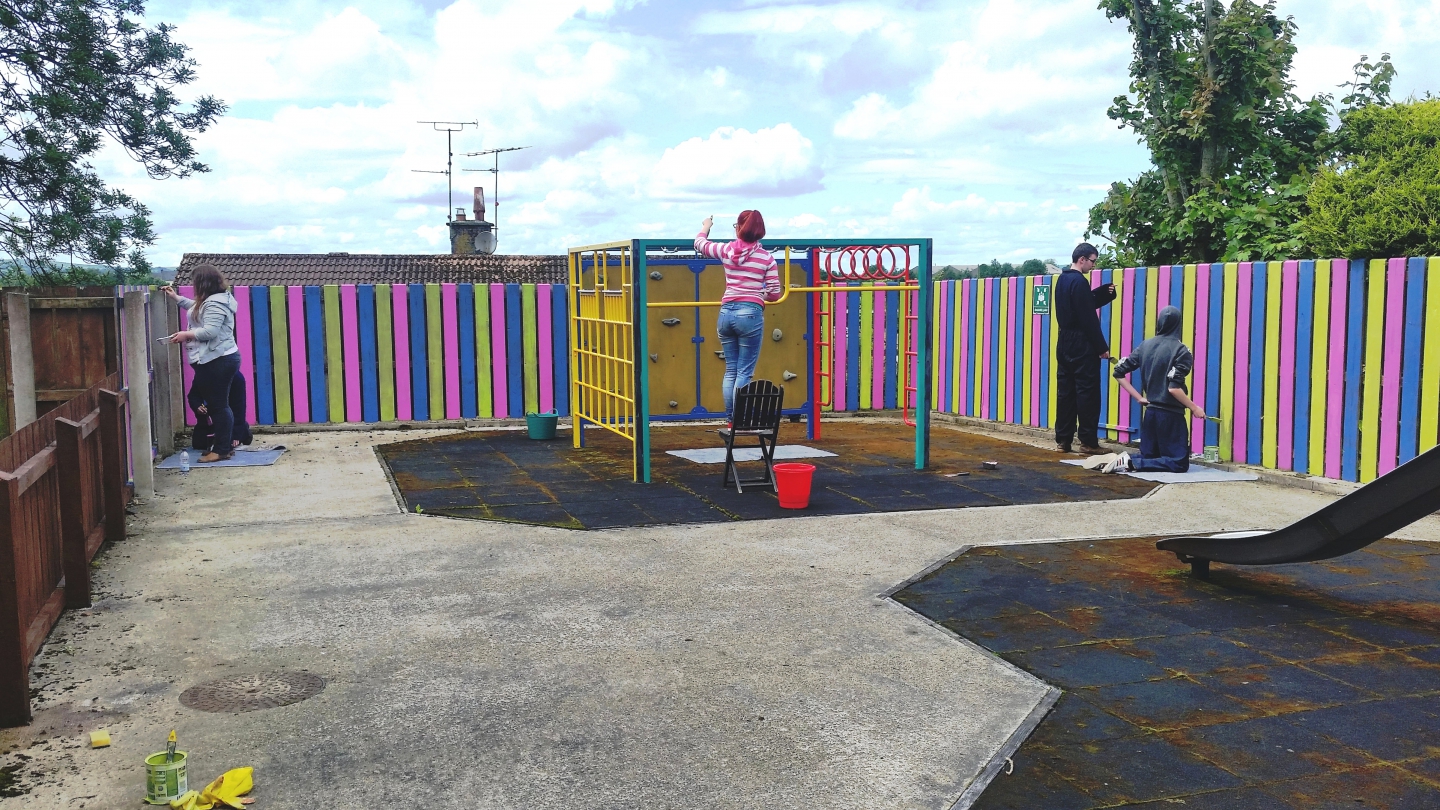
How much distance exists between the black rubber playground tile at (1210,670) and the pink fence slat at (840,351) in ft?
27.5

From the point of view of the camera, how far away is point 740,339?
34.0 feet

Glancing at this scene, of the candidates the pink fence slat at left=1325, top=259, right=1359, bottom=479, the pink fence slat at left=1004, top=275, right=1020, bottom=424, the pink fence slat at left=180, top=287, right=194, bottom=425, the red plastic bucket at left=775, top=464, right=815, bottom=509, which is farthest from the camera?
the pink fence slat at left=1004, top=275, right=1020, bottom=424

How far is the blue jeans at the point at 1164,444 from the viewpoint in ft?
33.9

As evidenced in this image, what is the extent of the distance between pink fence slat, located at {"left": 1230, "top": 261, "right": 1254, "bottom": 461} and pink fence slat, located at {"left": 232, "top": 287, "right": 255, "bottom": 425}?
10.9m

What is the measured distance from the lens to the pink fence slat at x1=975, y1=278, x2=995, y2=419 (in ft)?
47.4

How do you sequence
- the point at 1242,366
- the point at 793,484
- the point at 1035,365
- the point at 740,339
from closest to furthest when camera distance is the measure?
the point at 793,484
the point at 740,339
the point at 1242,366
the point at 1035,365

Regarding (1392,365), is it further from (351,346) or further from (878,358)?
(351,346)

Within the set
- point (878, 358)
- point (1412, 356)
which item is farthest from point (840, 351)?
point (1412, 356)

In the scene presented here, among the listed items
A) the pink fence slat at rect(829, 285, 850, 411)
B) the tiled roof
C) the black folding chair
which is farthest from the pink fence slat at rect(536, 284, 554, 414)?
the tiled roof

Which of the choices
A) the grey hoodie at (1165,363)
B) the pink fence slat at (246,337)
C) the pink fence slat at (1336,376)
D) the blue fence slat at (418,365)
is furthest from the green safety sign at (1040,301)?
the pink fence slat at (246,337)

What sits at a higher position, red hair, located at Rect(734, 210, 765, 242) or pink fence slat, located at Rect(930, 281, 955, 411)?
red hair, located at Rect(734, 210, 765, 242)

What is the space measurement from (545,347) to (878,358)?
174 inches

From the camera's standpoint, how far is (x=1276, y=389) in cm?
1025

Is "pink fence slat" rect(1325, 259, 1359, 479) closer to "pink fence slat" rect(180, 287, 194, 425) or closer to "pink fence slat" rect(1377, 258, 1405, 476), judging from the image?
"pink fence slat" rect(1377, 258, 1405, 476)
